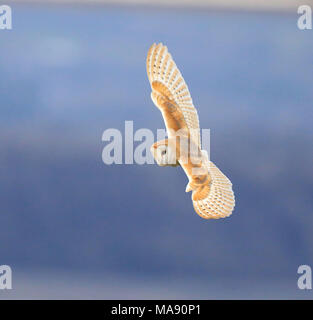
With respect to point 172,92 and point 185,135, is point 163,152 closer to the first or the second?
point 185,135

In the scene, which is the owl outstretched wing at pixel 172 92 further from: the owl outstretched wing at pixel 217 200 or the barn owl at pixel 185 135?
the owl outstretched wing at pixel 217 200

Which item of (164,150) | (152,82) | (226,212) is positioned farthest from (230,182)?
(152,82)

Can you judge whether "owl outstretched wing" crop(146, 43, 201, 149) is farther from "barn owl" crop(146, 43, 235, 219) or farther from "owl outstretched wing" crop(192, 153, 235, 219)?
"owl outstretched wing" crop(192, 153, 235, 219)

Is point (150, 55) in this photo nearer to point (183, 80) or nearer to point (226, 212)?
point (183, 80)

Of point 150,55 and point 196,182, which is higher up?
point 150,55

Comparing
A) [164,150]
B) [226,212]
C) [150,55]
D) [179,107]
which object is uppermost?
[150,55]

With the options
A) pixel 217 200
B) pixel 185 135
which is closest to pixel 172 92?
pixel 185 135
